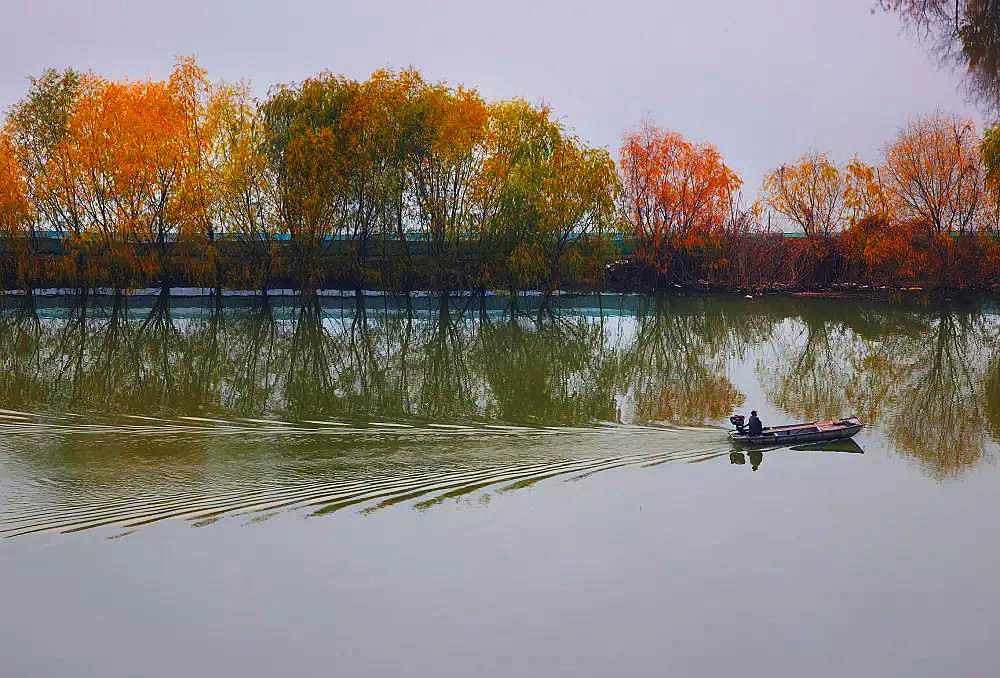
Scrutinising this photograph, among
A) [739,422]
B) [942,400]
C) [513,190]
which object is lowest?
[739,422]

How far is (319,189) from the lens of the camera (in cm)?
2895

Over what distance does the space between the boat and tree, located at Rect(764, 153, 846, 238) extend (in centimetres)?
2051

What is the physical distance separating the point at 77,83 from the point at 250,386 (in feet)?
54.1

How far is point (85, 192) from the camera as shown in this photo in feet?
94.3

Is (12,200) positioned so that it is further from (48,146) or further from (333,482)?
(333,482)

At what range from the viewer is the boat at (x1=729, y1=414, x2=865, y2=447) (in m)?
13.2

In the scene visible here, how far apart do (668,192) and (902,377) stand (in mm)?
15487

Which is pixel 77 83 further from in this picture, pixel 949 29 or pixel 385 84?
pixel 949 29

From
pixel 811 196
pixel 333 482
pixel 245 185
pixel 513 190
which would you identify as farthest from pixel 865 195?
pixel 333 482

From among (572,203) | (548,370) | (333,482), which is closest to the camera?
(333,482)

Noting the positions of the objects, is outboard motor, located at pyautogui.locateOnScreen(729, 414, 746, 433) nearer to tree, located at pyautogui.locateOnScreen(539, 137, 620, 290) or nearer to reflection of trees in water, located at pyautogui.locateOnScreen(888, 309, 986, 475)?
reflection of trees in water, located at pyautogui.locateOnScreen(888, 309, 986, 475)

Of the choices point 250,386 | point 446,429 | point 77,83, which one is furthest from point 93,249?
point 446,429

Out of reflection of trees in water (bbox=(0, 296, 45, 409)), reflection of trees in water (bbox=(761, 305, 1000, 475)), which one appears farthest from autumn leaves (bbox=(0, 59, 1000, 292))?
reflection of trees in water (bbox=(761, 305, 1000, 475))

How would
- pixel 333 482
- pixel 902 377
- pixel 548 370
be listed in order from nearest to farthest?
pixel 333 482 → pixel 902 377 → pixel 548 370
